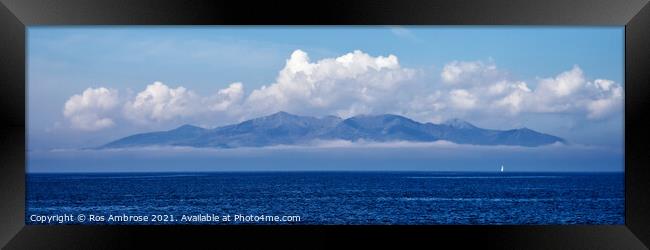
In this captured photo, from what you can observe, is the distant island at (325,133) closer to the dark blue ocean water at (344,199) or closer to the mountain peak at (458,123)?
the mountain peak at (458,123)

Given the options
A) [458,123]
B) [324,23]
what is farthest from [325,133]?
[324,23]

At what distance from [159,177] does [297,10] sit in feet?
164

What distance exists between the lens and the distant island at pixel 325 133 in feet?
161

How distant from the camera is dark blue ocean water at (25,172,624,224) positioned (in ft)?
123

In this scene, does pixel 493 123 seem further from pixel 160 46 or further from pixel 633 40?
pixel 633 40

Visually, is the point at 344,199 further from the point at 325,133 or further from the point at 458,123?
the point at 458,123

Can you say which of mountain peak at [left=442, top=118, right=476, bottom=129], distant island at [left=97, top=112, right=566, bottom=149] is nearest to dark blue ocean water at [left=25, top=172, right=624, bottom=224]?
distant island at [left=97, top=112, right=566, bottom=149]

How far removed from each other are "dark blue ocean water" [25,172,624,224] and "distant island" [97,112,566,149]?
2716 millimetres

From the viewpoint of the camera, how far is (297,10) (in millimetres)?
5816

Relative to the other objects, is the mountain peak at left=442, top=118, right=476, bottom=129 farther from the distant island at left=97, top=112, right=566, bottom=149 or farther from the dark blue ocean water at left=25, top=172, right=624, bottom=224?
the dark blue ocean water at left=25, top=172, right=624, bottom=224

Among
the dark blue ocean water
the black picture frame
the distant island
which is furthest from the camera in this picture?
the distant island

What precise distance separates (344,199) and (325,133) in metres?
8.89

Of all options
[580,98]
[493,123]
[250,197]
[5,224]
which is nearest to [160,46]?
[250,197]

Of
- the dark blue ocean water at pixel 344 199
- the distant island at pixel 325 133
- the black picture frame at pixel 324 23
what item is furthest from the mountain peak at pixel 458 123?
the black picture frame at pixel 324 23
